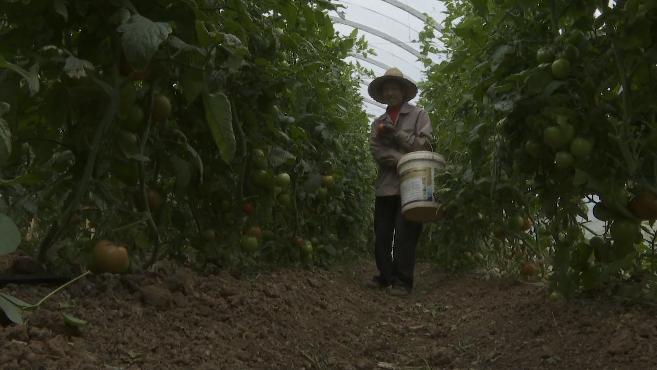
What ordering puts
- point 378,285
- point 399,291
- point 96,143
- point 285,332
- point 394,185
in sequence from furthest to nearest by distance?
point 378,285, point 394,185, point 399,291, point 285,332, point 96,143

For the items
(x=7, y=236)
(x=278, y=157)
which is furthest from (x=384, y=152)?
(x=7, y=236)

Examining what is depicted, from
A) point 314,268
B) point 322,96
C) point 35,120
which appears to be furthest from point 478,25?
point 314,268

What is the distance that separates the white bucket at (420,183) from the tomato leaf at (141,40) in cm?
231

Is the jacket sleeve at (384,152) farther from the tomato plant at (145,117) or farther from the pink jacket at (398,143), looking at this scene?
the tomato plant at (145,117)

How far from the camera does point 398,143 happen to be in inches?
162

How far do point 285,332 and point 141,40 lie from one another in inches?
48.8

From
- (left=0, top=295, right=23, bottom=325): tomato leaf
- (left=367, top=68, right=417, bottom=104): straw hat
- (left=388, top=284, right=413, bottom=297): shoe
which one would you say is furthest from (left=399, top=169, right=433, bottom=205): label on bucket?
(left=0, top=295, right=23, bottom=325): tomato leaf

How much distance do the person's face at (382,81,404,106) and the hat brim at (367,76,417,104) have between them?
0.10ft

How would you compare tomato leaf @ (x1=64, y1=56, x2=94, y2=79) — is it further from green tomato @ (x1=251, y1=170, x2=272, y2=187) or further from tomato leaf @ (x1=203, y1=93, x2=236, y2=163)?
green tomato @ (x1=251, y1=170, x2=272, y2=187)

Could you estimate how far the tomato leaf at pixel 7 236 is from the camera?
891mm

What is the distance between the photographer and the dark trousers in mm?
3943

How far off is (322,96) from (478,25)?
80 centimetres

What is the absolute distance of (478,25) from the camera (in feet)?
6.82

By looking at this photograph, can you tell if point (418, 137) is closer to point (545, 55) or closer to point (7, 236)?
point (545, 55)
